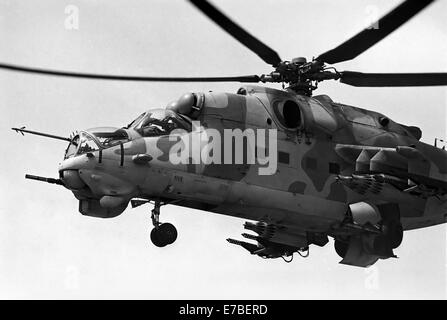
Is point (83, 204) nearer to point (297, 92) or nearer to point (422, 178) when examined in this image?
point (297, 92)

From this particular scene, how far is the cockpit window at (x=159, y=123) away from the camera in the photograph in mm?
17562

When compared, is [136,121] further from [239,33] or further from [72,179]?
[239,33]

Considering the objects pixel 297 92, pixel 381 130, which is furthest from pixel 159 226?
pixel 381 130

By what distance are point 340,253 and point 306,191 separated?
2.84 meters

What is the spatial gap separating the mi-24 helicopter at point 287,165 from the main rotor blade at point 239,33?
0.03m

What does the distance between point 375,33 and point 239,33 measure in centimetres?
269

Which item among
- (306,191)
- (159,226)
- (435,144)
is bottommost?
(159,226)

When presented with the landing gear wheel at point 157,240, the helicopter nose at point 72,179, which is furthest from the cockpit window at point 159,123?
the landing gear wheel at point 157,240

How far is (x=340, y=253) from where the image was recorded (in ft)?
68.9

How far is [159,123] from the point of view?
17703mm

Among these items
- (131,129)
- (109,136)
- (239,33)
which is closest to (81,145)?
(109,136)

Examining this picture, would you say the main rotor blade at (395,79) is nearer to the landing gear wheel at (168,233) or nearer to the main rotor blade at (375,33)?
the main rotor blade at (375,33)

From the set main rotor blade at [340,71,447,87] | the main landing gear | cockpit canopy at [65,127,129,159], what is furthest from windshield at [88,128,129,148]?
main rotor blade at [340,71,447,87]

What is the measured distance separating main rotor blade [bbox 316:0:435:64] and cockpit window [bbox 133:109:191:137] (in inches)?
140
